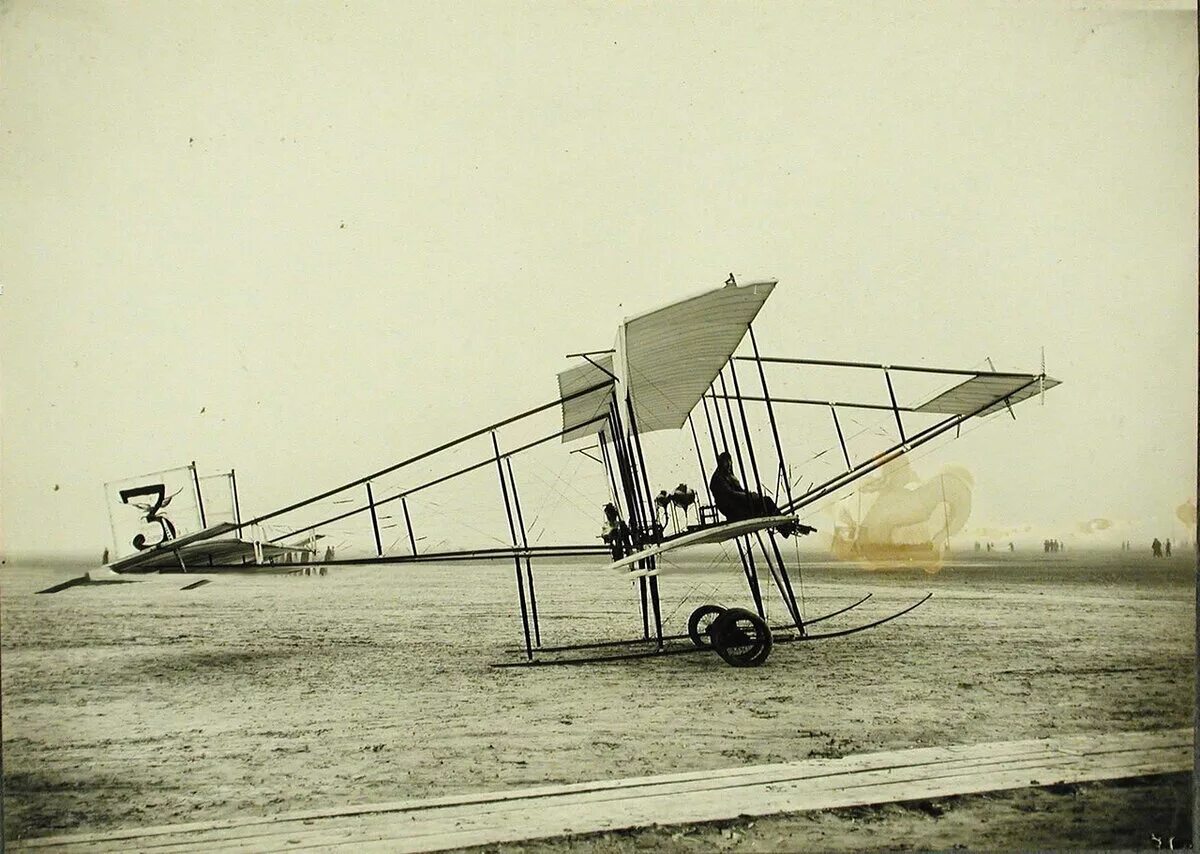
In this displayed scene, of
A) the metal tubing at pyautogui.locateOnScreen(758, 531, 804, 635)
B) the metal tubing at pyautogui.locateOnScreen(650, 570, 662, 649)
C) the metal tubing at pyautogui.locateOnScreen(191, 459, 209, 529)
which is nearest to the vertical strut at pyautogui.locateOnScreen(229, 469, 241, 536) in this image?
the metal tubing at pyautogui.locateOnScreen(191, 459, 209, 529)

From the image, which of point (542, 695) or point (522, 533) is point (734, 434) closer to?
point (522, 533)

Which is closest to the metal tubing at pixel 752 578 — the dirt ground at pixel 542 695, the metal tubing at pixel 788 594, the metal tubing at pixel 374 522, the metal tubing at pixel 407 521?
the metal tubing at pixel 788 594

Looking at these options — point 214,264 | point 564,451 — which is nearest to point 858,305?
point 564,451

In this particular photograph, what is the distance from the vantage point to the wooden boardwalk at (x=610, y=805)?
12.1ft

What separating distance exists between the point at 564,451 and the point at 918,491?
218 cm

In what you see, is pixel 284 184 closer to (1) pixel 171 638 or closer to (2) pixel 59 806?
(1) pixel 171 638

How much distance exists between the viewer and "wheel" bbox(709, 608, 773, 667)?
184 inches

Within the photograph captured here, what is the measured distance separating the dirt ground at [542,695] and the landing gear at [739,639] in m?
0.09

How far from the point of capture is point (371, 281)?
452 cm

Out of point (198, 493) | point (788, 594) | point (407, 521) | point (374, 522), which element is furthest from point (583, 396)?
point (198, 493)

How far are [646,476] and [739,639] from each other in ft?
3.66

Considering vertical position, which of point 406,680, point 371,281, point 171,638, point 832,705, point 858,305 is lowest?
point 832,705

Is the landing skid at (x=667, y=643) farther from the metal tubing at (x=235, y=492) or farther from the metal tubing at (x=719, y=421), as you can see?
the metal tubing at (x=235, y=492)

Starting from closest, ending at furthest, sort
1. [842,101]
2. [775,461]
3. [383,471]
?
[383,471] → [842,101] → [775,461]
